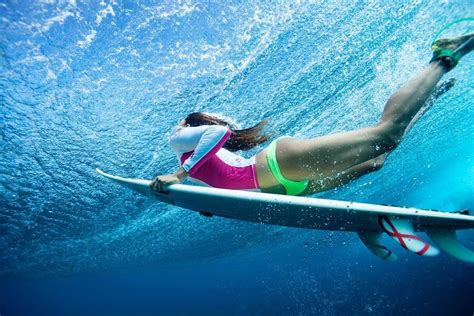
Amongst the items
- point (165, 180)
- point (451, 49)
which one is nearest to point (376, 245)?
point (451, 49)

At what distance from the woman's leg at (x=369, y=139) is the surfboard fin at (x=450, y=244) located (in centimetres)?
129

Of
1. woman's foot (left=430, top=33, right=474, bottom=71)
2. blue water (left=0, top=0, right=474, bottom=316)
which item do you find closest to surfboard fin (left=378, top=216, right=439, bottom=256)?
woman's foot (left=430, top=33, right=474, bottom=71)

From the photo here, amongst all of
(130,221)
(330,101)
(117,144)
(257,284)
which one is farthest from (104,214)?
(257,284)

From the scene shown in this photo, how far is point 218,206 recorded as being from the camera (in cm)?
400

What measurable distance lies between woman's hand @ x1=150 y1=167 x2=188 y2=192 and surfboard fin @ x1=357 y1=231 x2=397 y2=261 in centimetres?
254

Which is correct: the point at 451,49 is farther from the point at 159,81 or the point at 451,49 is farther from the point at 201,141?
the point at 159,81

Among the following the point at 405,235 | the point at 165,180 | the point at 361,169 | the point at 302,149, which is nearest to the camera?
the point at 405,235

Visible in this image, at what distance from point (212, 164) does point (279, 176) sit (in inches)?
35.4

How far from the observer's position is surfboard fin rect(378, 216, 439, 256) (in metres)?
3.19

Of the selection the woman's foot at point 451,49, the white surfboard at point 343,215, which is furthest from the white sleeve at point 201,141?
the woman's foot at point 451,49

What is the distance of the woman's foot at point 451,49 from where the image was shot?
3.58 m

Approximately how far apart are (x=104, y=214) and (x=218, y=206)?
14.5 m

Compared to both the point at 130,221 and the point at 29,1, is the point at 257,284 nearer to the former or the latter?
the point at 130,221

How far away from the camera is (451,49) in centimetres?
363
